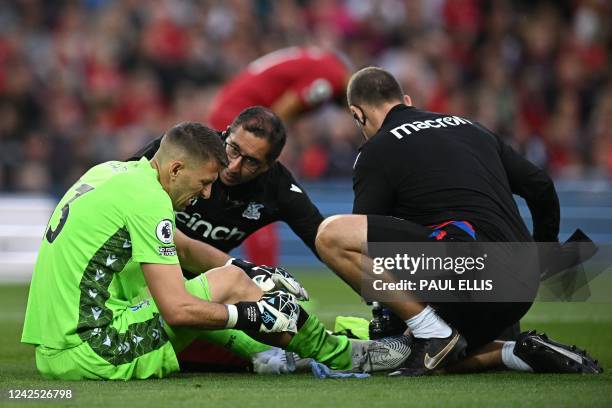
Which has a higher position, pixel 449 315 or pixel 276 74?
pixel 276 74

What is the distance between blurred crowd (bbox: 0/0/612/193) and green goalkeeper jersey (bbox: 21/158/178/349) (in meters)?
9.24

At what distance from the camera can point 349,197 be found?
14.6 m

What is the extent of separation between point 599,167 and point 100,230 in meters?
11.6

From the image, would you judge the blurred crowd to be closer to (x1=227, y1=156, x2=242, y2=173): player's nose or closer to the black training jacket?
(x1=227, y1=156, x2=242, y2=173): player's nose

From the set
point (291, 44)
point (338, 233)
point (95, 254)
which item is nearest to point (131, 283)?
point (95, 254)

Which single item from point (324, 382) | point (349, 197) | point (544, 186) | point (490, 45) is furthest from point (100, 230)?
point (490, 45)

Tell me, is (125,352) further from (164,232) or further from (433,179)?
(433,179)

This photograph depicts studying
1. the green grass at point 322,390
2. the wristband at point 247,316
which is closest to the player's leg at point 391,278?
the green grass at point 322,390

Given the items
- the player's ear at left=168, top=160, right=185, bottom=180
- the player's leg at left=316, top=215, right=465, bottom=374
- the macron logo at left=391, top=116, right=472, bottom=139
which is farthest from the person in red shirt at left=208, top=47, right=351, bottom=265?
the player's ear at left=168, top=160, right=185, bottom=180

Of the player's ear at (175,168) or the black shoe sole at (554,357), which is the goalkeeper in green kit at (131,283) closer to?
the player's ear at (175,168)

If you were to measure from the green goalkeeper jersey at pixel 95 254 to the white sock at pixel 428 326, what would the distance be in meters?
1.32

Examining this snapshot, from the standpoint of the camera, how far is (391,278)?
584 cm

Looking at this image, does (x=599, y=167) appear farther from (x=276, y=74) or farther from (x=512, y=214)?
(x=512, y=214)

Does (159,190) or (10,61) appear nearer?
(159,190)
